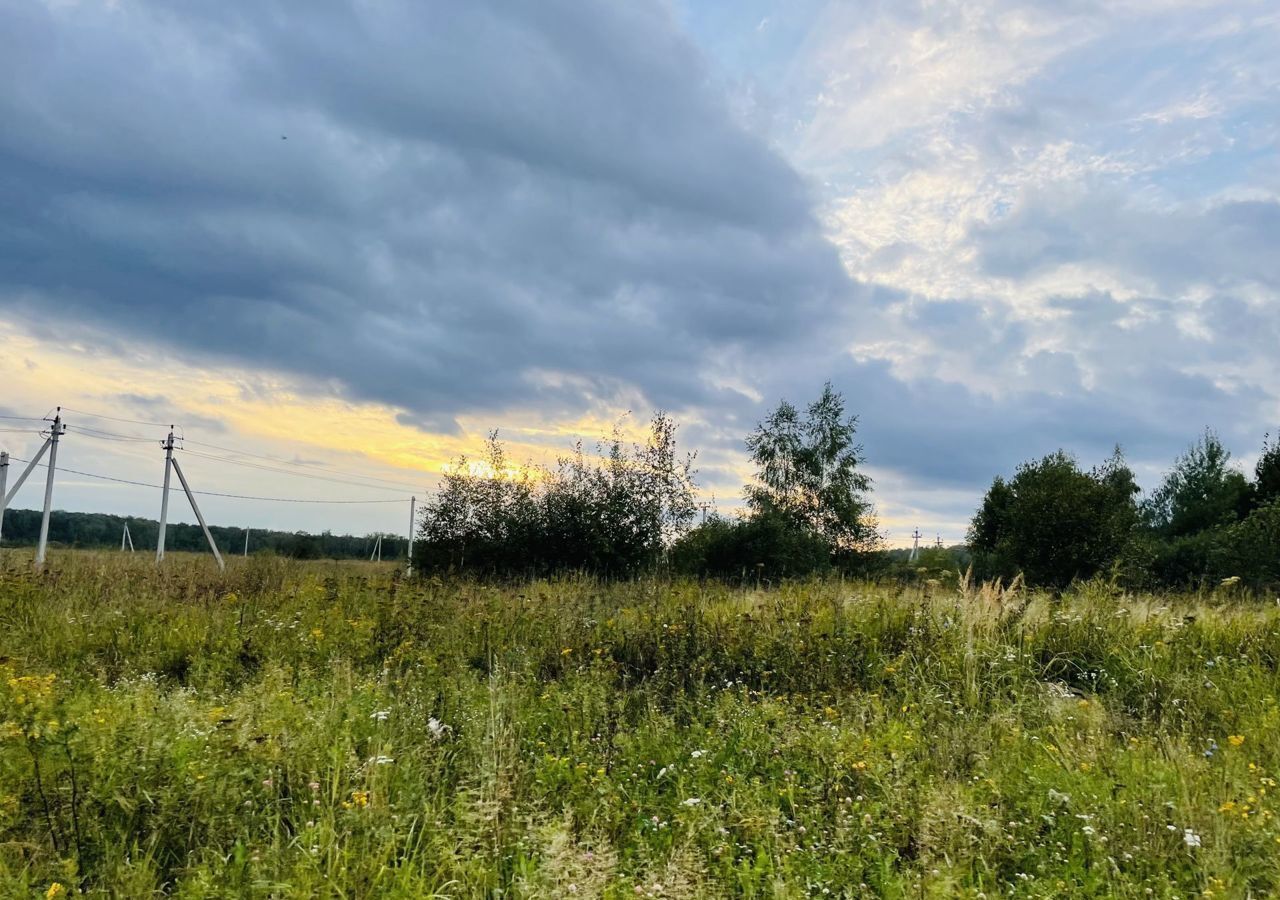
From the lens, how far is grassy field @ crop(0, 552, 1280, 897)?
362 centimetres

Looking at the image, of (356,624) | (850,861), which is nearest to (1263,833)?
(850,861)

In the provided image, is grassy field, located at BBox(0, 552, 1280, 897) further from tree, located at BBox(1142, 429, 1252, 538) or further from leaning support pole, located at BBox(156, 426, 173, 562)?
tree, located at BBox(1142, 429, 1252, 538)

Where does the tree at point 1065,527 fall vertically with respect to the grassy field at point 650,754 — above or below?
above

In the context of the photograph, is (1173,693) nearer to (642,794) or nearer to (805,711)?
(805,711)

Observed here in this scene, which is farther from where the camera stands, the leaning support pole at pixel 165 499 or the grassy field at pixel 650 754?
the leaning support pole at pixel 165 499

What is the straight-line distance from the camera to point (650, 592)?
11367mm

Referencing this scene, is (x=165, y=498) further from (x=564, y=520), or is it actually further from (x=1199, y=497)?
(x=1199, y=497)

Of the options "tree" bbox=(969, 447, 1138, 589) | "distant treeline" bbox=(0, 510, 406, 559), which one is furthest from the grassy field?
"distant treeline" bbox=(0, 510, 406, 559)

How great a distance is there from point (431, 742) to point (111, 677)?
13.5ft

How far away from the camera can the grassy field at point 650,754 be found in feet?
11.9

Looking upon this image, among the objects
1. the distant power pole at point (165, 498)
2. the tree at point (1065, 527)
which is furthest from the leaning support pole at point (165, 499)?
the tree at point (1065, 527)

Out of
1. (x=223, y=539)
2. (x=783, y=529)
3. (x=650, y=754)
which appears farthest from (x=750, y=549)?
(x=223, y=539)

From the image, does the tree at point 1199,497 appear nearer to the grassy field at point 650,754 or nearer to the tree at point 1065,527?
the tree at point 1065,527

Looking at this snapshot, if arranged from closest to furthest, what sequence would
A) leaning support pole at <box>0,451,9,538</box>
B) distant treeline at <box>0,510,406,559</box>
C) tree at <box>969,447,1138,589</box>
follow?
leaning support pole at <box>0,451,9,538</box>
tree at <box>969,447,1138,589</box>
distant treeline at <box>0,510,406,559</box>
